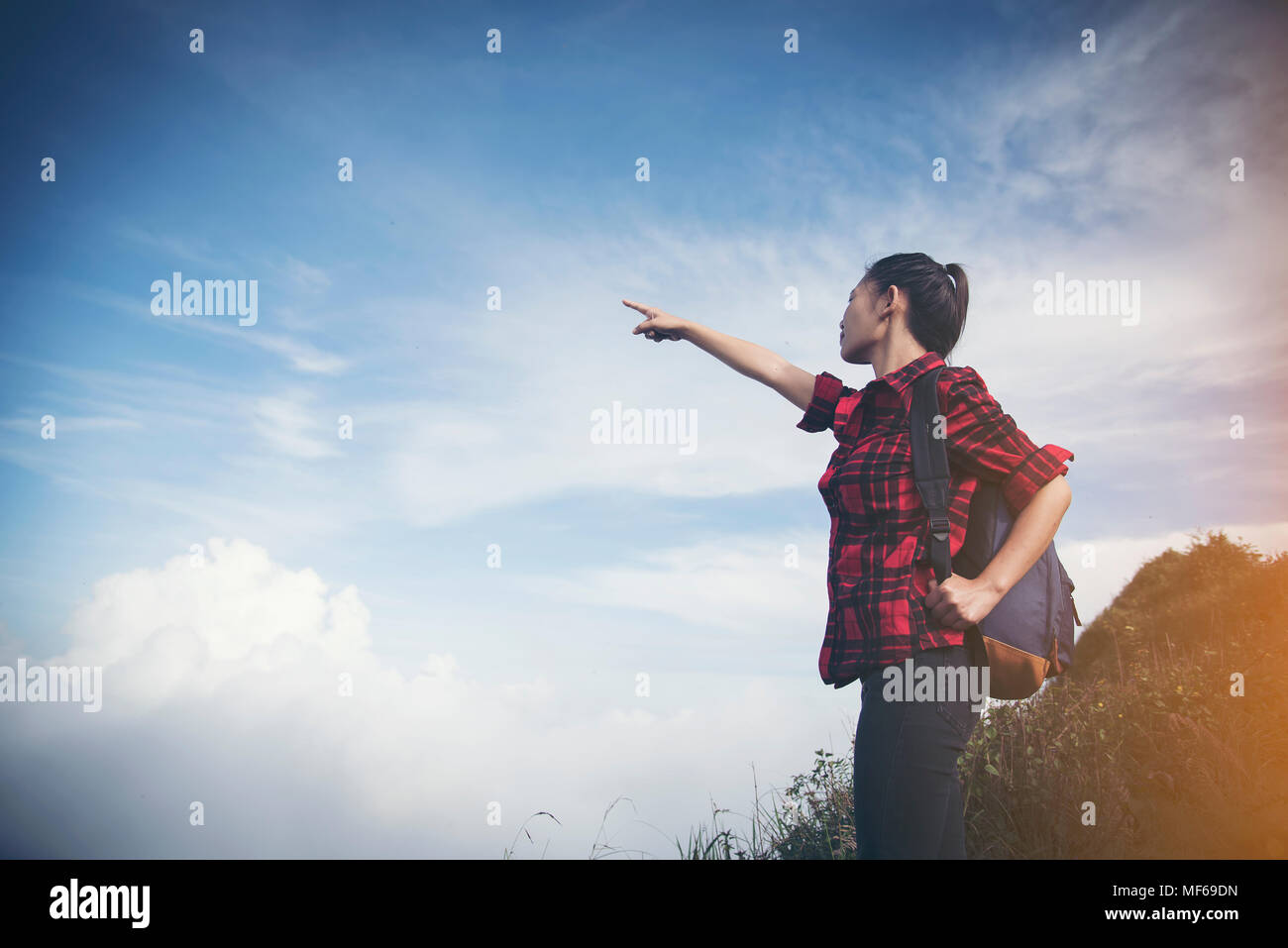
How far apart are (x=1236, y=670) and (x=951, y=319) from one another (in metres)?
6.72

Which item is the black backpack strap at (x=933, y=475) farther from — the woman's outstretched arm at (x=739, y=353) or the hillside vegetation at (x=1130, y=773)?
the hillside vegetation at (x=1130, y=773)

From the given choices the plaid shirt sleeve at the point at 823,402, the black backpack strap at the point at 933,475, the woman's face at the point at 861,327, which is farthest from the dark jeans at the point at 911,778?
the woman's face at the point at 861,327

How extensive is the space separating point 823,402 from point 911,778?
5.48ft

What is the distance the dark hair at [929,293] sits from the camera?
11.4ft

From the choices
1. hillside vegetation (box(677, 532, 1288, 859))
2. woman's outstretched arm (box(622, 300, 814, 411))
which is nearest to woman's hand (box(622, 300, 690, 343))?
woman's outstretched arm (box(622, 300, 814, 411))

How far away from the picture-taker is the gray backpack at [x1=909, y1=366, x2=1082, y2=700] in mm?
2918

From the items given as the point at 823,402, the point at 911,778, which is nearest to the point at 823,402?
the point at 823,402

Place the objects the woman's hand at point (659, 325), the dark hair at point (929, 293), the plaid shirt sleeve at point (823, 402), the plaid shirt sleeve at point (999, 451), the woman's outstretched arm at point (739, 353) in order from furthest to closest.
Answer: the woman's hand at point (659, 325) → the woman's outstretched arm at point (739, 353) → the plaid shirt sleeve at point (823, 402) → the dark hair at point (929, 293) → the plaid shirt sleeve at point (999, 451)

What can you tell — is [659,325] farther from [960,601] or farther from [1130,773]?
[1130,773]

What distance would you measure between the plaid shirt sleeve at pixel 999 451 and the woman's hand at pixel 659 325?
54.7 inches

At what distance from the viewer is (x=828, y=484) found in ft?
10.5

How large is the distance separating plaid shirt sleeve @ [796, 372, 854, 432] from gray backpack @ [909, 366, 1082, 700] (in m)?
0.56
